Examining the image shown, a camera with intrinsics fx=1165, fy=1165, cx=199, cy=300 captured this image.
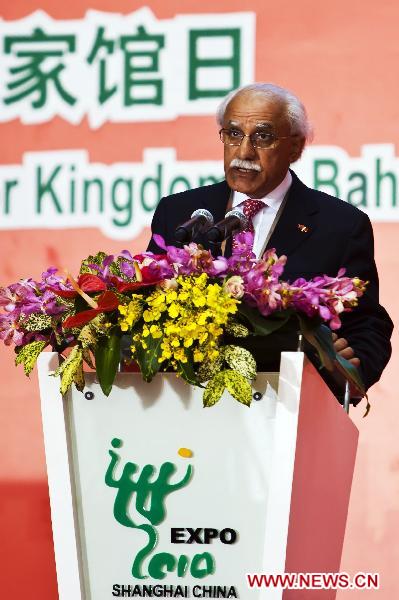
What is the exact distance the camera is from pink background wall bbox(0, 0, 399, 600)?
11.3 ft

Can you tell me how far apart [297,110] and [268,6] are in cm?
104

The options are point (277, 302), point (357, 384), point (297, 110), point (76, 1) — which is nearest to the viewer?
point (277, 302)

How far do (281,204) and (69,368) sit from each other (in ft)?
3.25

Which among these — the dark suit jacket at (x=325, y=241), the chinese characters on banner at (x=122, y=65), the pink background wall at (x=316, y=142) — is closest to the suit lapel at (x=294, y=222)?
the dark suit jacket at (x=325, y=241)

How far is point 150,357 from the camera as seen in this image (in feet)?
5.81

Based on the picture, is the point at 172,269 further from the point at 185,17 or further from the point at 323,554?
the point at 185,17

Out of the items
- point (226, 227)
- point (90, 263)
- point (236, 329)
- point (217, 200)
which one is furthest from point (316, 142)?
point (236, 329)

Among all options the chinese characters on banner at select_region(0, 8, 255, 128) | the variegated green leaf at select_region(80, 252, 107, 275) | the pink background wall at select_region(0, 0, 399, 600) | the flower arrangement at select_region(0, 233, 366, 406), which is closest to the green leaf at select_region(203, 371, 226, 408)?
the flower arrangement at select_region(0, 233, 366, 406)

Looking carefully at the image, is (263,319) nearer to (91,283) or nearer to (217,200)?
(91,283)

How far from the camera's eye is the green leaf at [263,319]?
5.75ft

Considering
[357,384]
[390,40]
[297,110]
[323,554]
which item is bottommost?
[323,554]

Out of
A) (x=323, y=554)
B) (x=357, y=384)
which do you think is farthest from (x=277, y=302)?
(x=323, y=554)

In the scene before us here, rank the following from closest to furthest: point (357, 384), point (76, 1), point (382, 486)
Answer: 1. point (357, 384)
2. point (382, 486)
3. point (76, 1)

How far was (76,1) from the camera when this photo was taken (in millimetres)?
→ 3697
